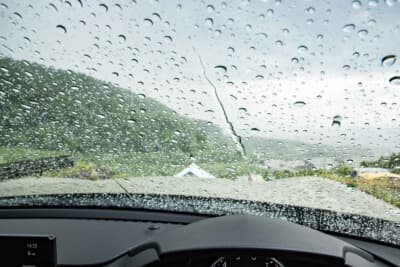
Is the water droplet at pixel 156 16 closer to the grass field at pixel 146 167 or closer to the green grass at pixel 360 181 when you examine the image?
the grass field at pixel 146 167

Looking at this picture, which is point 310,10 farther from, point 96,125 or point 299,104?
point 96,125

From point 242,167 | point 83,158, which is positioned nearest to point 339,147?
point 242,167

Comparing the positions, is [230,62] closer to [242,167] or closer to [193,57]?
[193,57]

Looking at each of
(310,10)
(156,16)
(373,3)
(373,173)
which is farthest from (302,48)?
(156,16)

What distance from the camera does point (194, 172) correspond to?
3.57 m

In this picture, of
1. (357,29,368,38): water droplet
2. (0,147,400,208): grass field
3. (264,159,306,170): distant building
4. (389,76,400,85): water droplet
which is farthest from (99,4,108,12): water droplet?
(389,76,400,85): water droplet

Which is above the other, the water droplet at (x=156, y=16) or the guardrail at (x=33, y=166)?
the water droplet at (x=156, y=16)

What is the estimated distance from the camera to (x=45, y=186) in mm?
3832

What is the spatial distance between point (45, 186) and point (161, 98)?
3.88 feet

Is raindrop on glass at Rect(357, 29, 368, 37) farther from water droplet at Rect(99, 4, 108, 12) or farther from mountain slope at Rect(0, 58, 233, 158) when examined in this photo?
water droplet at Rect(99, 4, 108, 12)

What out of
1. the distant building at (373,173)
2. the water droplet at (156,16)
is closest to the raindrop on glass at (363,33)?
the distant building at (373,173)

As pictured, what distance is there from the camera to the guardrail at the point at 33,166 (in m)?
3.83

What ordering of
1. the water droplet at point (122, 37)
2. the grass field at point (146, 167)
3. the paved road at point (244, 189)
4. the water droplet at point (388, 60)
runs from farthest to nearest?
the water droplet at point (122, 37) → the grass field at point (146, 167) → the paved road at point (244, 189) → the water droplet at point (388, 60)

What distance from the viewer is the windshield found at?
2961mm
